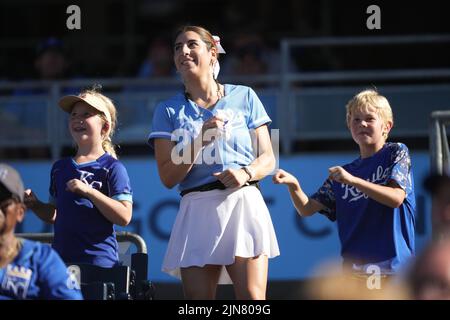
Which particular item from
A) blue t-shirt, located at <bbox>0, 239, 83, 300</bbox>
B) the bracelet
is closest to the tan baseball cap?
the bracelet

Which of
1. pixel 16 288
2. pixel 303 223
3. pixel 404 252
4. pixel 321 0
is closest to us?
pixel 16 288

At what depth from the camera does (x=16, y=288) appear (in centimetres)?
479

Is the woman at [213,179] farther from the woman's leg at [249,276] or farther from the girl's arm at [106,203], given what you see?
the girl's arm at [106,203]

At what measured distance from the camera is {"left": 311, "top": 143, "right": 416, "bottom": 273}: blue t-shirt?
5.55m

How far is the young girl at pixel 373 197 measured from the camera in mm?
5527

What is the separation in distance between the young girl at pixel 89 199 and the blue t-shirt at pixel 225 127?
0.32 meters

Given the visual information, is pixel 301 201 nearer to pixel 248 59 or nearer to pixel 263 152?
pixel 263 152

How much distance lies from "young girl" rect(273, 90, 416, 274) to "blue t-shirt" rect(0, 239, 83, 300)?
46.8 inches

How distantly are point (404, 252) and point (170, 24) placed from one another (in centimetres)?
796

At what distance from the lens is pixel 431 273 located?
400cm

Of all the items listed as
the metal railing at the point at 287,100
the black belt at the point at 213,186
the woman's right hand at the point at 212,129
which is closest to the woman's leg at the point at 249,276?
the black belt at the point at 213,186

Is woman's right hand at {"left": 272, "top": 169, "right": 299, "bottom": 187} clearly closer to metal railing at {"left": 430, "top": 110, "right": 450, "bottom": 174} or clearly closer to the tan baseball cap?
the tan baseball cap

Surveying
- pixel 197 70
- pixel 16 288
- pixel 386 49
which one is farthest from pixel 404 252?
pixel 386 49

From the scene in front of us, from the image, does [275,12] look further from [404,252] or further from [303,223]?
[404,252]
